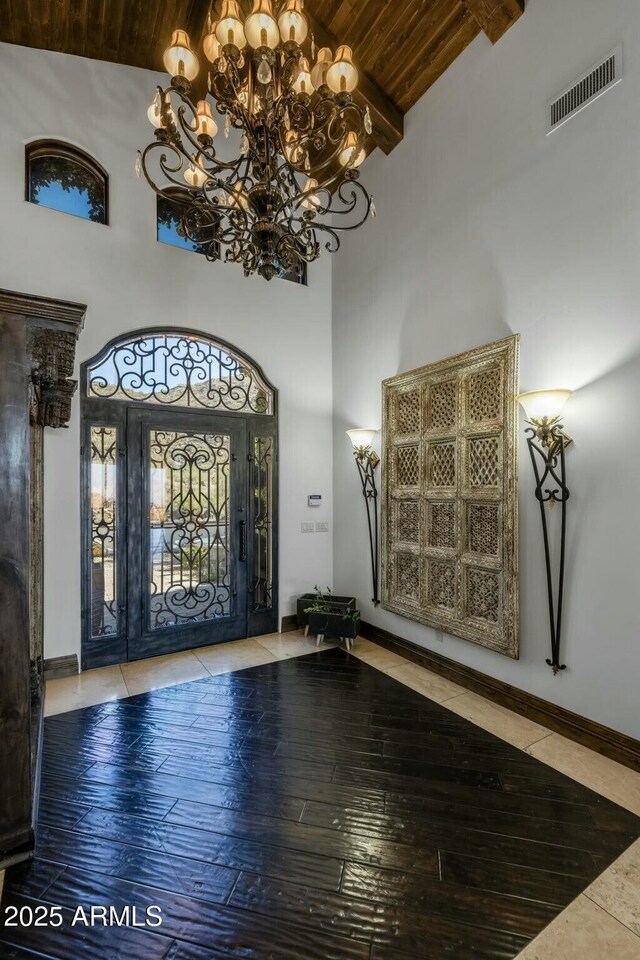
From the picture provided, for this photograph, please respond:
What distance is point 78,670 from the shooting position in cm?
379

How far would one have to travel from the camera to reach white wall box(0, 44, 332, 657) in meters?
3.64

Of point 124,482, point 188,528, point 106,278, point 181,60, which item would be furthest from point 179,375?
point 181,60

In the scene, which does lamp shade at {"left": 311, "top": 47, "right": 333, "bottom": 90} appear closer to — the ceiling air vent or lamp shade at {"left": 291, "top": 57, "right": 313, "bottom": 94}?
lamp shade at {"left": 291, "top": 57, "right": 313, "bottom": 94}

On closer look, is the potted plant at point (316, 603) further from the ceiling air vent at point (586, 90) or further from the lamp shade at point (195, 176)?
the ceiling air vent at point (586, 90)

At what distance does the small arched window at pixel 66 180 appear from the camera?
3771 millimetres

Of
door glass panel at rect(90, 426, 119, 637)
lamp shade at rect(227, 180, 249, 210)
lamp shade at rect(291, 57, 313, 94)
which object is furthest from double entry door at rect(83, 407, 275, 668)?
lamp shade at rect(291, 57, 313, 94)

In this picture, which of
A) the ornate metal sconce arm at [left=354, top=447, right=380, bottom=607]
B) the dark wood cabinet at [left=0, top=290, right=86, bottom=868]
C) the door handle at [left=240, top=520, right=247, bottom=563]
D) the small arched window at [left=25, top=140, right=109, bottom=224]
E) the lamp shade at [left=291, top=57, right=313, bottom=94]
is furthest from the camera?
the door handle at [left=240, top=520, right=247, bottom=563]

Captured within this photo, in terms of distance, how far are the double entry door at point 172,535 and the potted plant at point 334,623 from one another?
59cm

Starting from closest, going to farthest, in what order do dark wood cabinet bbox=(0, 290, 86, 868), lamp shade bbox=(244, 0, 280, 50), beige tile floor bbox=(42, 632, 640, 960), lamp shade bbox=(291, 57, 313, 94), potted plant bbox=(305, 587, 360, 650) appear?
beige tile floor bbox=(42, 632, 640, 960)
dark wood cabinet bbox=(0, 290, 86, 868)
lamp shade bbox=(244, 0, 280, 50)
lamp shade bbox=(291, 57, 313, 94)
potted plant bbox=(305, 587, 360, 650)

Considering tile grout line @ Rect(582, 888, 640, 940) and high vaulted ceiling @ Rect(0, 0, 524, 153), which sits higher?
high vaulted ceiling @ Rect(0, 0, 524, 153)

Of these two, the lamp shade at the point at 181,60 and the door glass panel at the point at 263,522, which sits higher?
the lamp shade at the point at 181,60

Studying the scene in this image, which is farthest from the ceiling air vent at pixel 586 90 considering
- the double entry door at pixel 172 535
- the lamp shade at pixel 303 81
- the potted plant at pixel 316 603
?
the potted plant at pixel 316 603

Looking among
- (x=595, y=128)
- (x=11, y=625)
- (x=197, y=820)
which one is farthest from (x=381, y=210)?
(x=197, y=820)

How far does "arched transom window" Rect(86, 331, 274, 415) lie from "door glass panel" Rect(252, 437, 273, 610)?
1.51 feet
